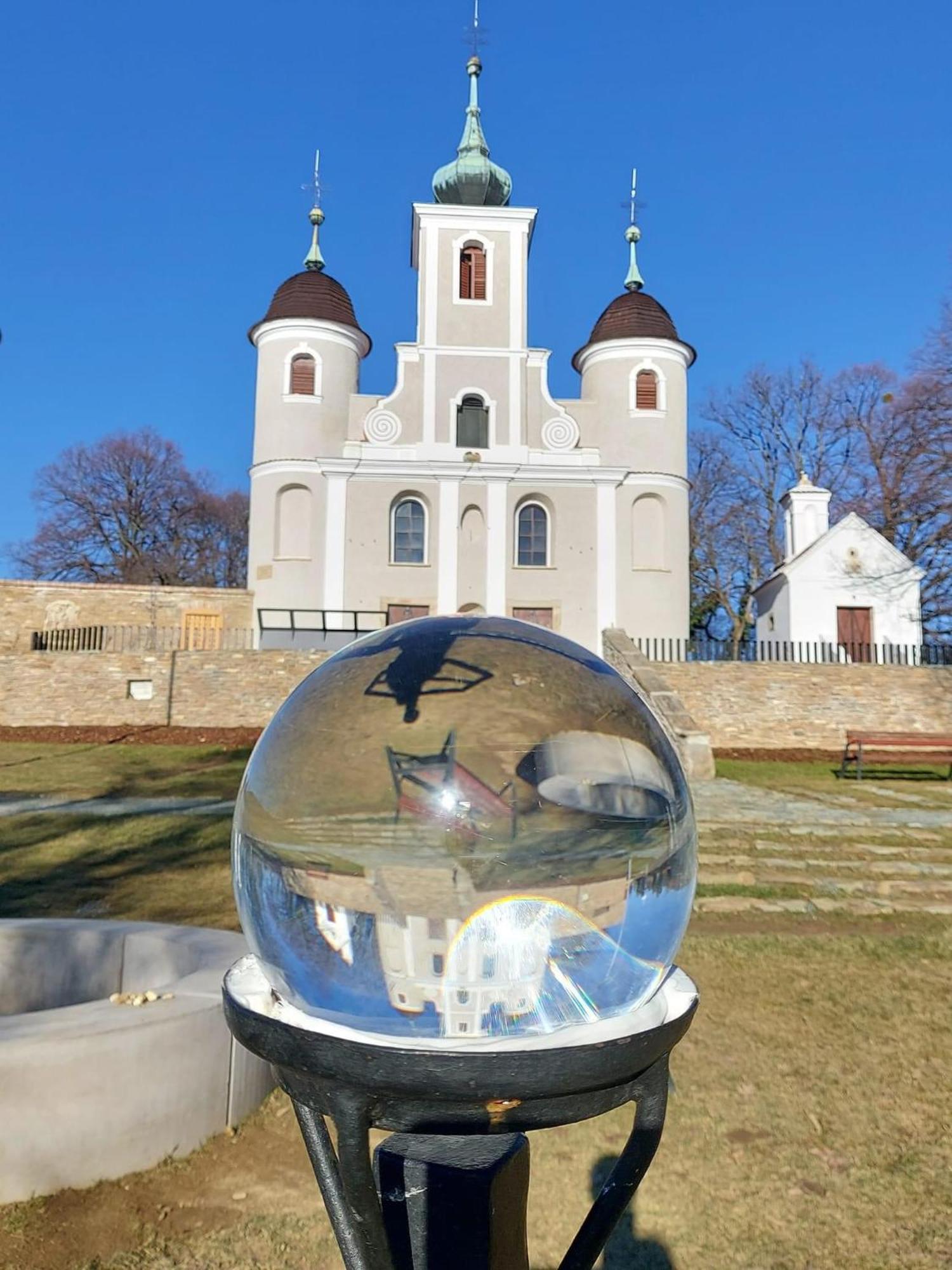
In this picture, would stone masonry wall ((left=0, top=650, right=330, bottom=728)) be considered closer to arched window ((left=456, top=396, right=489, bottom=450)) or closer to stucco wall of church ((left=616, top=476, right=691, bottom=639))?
arched window ((left=456, top=396, right=489, bottom=450))

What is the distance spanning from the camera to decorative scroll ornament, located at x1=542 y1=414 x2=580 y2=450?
2872 cm

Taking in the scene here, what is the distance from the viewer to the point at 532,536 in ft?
92.1

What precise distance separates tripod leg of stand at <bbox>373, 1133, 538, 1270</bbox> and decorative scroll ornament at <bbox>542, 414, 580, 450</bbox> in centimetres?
2818

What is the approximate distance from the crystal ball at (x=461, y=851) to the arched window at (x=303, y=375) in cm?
2788

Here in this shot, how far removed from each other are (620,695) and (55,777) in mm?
14902

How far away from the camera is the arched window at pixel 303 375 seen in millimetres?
27844

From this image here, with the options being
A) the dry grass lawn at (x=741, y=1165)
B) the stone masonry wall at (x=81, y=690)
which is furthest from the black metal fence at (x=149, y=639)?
the dry grass lawn at (x=741, y=1165)

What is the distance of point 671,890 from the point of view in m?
1.46

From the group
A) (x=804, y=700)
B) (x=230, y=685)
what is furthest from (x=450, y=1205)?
(x=804, y=700)

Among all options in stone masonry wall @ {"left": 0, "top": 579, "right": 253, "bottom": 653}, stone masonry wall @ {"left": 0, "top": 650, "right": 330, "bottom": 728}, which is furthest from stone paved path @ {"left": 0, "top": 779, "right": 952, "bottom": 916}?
stone masonry wall @ {"left": 0, "top": 579, "right": 253, "bottom": 653}

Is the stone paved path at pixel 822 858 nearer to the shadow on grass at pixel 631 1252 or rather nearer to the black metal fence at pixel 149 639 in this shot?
the shadow on grass at pixel 631 1252

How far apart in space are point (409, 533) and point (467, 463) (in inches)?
112

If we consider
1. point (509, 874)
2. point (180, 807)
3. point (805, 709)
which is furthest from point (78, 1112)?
point (805, 709)

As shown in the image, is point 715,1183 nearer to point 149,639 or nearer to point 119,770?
point 119,770
